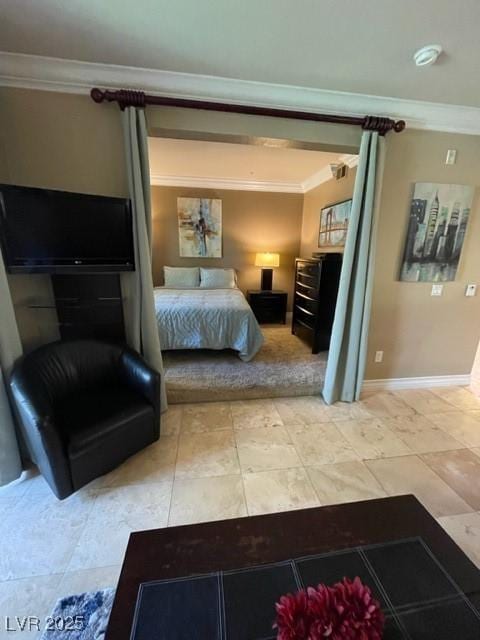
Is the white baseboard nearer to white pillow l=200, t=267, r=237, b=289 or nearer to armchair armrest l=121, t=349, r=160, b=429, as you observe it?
armchair armrest l=121, t=349, r=160, b=429

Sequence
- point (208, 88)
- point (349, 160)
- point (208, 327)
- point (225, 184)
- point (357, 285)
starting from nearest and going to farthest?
point (208, 88) < point (357, 285) < point (208, 327) < point (349, 160) < point (225, 184)

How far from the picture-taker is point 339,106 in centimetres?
208

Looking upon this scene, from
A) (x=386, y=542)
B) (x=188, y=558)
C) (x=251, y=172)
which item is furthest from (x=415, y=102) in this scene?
(x=188, y=558)

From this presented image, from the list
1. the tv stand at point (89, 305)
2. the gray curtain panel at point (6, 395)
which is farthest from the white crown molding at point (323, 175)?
the gray curtain panel at point (6, 395)

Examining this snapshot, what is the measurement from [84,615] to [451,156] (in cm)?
389

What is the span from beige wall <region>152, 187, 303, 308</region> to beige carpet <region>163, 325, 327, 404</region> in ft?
6.82

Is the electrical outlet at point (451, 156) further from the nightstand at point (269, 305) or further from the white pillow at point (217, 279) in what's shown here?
the white pillow at point (217, 279)

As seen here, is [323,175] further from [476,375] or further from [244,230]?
[476,375]

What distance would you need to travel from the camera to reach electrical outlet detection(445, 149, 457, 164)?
2.39 meters

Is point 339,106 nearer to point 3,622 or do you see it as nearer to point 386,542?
point 386,542

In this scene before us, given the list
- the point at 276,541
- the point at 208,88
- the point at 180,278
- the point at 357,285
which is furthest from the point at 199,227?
the point at 276,541

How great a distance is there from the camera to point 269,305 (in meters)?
4.83

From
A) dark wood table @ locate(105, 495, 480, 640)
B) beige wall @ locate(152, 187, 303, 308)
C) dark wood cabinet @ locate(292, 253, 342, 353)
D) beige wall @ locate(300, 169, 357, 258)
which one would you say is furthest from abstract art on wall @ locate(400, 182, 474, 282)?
beige wall @ locate(152, 187, 303, 308)

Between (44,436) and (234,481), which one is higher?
(44,436)
